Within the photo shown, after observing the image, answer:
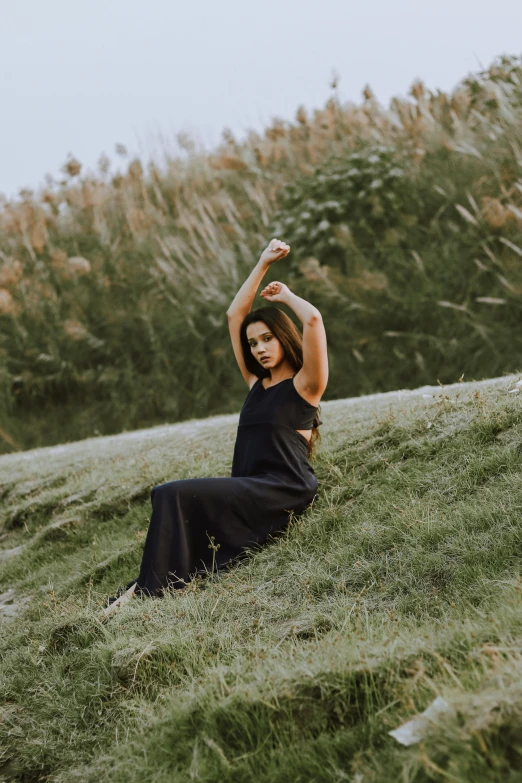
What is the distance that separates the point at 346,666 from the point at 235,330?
2.37m

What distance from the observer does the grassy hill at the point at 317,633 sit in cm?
218

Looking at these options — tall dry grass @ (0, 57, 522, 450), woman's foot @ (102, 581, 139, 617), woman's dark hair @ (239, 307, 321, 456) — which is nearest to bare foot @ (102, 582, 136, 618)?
woman's foot @ (102, 581, 139, 617)

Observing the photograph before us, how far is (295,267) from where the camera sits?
9.45 meters

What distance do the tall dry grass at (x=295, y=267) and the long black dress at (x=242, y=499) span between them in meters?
4.07

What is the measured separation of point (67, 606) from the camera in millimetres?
3699

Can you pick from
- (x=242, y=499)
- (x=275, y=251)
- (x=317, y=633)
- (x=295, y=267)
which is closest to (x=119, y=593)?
(x=242, y=499)

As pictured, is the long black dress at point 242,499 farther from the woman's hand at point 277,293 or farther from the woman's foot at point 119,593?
the woman's hand at point 277,293

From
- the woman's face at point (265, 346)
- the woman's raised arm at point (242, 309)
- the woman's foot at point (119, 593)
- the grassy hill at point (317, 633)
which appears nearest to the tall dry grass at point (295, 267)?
the grassy hill at point (317, 633)

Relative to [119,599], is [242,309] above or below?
above

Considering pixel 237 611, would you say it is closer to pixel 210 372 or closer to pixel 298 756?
pixel 298 756

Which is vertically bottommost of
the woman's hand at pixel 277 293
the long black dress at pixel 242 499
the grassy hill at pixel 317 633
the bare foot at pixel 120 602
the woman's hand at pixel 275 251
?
the grassy hill at pixel 317 633

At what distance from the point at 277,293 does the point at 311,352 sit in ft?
1.31

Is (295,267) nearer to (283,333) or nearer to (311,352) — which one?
(283,333)

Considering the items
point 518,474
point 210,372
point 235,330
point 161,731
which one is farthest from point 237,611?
point 210,372
